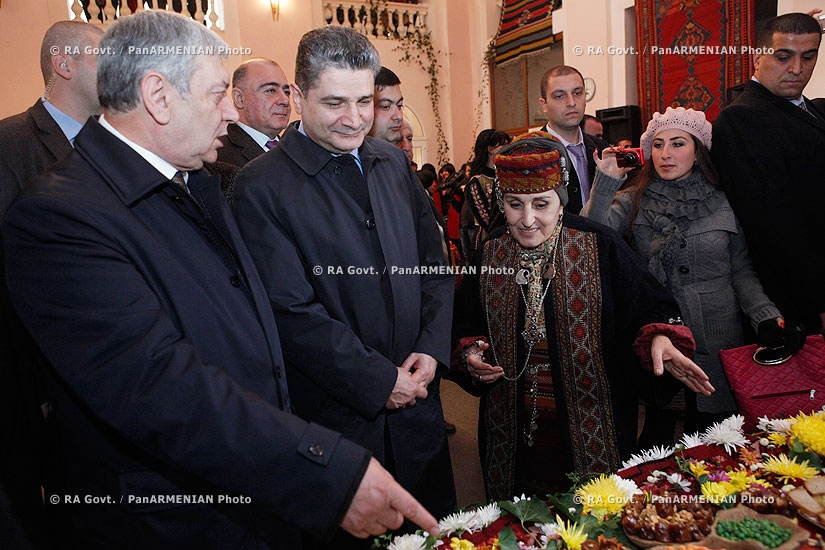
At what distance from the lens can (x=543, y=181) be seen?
2020mm

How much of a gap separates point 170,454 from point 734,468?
4.38 ft

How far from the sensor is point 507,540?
1229 millimetres

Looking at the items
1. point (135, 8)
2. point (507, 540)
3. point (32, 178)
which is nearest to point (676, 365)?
point (507, 540)

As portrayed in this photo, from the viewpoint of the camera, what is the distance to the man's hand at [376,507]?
3.73ft

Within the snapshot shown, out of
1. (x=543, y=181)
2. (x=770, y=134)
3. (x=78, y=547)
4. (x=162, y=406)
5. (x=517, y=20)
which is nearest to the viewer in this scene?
(x=162, y=406)

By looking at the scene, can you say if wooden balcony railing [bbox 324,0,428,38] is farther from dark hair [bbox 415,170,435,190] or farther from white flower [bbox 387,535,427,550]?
white flower [bbox 387,535,427,550]

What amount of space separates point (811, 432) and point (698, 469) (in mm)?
327

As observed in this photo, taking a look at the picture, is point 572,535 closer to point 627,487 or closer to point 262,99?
point 627,487

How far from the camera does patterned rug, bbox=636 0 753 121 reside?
6.78 metres

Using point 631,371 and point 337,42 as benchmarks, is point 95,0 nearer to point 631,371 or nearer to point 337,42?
point 337,42

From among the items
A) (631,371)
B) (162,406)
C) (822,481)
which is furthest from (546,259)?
(162,406)

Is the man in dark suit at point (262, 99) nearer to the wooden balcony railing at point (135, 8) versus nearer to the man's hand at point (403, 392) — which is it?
the man's hand at point (403, 392)

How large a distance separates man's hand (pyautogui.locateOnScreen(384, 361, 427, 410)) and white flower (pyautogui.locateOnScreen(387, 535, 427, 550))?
0.57 m

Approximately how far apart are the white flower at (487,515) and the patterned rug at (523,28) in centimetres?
991
